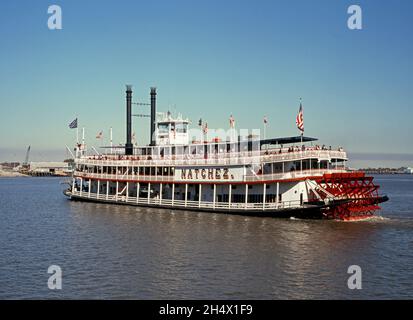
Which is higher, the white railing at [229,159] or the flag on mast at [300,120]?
the flag on mast at [300,120]

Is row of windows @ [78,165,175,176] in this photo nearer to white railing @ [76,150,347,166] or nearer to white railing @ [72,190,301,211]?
white railing @ [76,150,347,166]

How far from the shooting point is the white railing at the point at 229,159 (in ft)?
143

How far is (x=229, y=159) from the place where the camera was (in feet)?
161

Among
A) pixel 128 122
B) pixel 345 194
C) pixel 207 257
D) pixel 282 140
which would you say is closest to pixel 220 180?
pixel 282 140

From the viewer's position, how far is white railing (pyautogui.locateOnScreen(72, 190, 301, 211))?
147ft

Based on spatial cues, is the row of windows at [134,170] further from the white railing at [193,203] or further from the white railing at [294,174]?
the white railing at [294,174]

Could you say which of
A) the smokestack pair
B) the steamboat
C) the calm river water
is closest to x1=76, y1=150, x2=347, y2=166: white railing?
the steamboat

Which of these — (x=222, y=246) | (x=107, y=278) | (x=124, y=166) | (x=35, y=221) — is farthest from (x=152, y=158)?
(x=107, y=278)

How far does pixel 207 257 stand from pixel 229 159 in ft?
67.6

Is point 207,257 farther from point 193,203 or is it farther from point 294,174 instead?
point 193,203

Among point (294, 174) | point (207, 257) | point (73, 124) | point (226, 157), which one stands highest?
point (73, 124)

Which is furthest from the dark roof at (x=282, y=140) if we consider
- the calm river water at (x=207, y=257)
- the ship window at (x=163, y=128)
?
the ship window at (x=163, y=128)

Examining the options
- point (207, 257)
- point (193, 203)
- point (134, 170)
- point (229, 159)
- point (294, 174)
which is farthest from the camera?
point (134, 170)

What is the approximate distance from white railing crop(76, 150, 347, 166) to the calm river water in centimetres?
564
